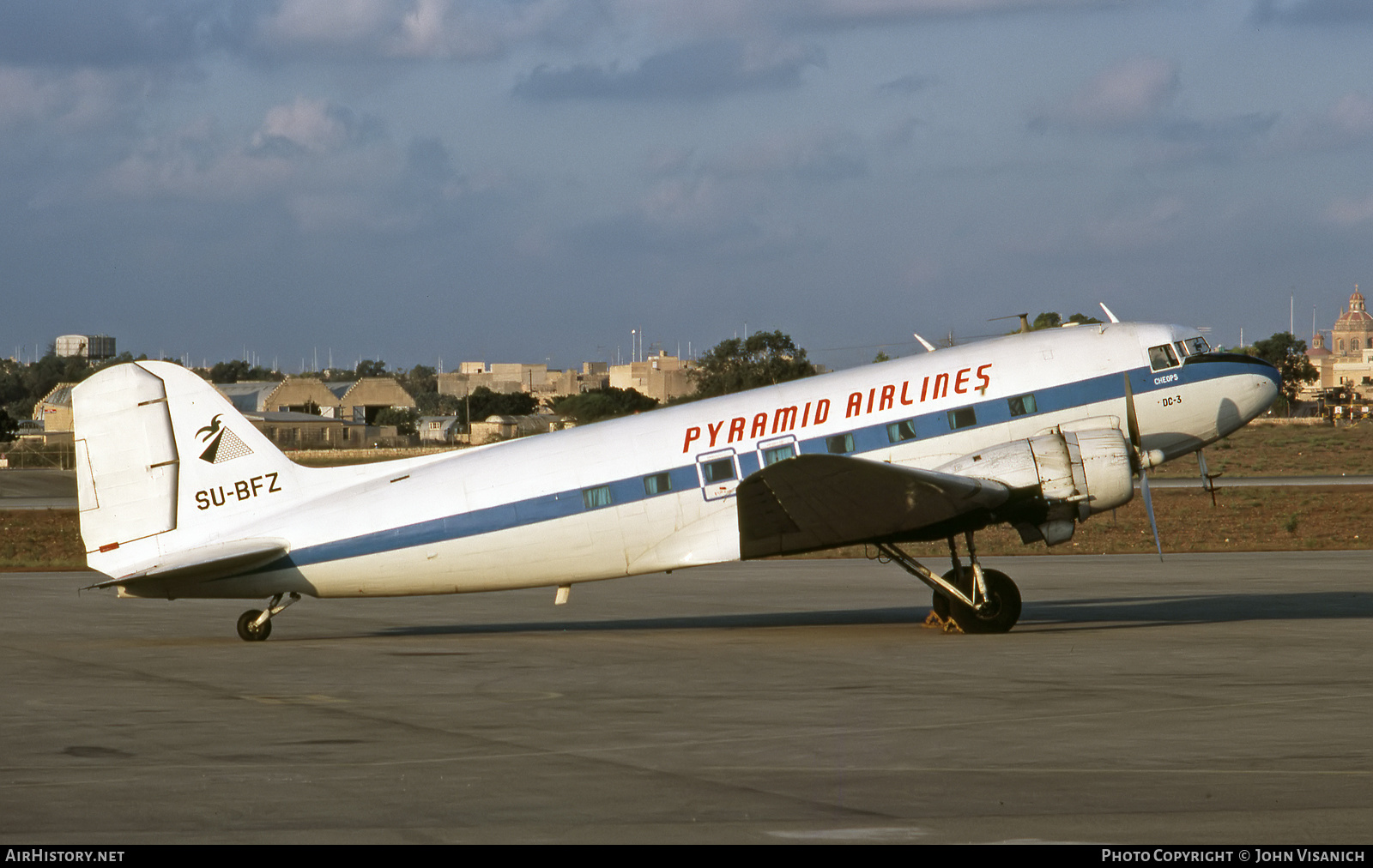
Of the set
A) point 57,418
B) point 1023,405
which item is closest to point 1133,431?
point 1023,405

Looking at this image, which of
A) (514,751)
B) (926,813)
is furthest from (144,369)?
(926,813)

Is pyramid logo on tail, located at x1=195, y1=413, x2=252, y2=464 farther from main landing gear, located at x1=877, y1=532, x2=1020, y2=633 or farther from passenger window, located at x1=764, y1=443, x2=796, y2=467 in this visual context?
main landing gear, located at x1=877, y1=532, x2=1020, y2=633

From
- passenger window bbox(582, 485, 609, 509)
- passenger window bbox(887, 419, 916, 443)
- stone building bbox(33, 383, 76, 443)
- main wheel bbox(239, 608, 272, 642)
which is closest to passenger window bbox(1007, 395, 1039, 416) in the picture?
passenger window bbox(887, 419, 916, 443)

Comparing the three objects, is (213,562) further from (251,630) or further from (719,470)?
(719,470)

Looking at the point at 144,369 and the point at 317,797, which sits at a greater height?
the point at 144,369

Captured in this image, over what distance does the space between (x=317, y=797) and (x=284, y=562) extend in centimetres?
951

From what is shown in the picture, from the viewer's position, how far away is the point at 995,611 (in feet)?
60.3

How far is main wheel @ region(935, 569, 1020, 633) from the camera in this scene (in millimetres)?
18391

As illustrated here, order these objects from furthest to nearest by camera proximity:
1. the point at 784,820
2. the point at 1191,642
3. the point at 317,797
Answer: the point at 1191,642, the point at 317,797, the point at 784,820

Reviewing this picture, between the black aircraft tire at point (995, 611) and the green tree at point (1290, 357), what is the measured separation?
118 m

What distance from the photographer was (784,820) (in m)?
8.45

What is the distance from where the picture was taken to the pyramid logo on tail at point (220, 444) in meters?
18.6
